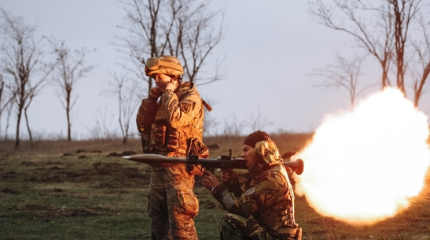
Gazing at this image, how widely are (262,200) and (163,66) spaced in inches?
91.6

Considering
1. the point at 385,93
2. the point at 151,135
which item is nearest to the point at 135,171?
the point at 385,93

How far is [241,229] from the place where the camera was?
571cm

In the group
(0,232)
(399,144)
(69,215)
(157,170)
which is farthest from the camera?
(69,215)

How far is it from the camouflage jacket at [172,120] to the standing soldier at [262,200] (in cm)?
123

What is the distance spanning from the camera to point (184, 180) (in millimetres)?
6715

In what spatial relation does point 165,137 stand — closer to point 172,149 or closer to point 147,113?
point 172,149

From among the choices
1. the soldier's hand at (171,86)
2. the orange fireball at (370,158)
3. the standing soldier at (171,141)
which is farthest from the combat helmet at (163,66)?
the orange fireball at (370,158)

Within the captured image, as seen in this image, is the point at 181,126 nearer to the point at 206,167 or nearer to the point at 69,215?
the point at 206,167

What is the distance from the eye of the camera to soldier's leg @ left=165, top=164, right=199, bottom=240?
6.58 meters

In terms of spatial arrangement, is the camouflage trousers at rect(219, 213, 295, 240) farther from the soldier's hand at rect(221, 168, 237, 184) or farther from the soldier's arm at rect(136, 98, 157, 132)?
the soldier's arm at rect(136, 98, 157, 132)

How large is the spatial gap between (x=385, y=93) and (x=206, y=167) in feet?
15.7

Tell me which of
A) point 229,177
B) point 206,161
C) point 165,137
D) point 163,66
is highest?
point 163,66

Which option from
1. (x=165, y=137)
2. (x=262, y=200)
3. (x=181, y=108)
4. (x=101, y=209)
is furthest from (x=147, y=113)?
(x=101, y=209)

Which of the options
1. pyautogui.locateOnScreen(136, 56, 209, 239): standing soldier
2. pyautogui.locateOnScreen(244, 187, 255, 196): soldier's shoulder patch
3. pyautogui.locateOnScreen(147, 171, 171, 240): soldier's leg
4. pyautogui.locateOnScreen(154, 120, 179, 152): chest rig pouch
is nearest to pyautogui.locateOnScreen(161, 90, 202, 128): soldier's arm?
pyautogui.locateOnScreen(136, 56, 209, 239): standing soldier
